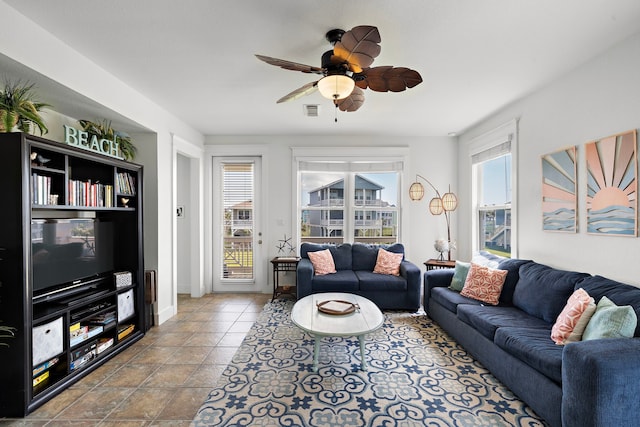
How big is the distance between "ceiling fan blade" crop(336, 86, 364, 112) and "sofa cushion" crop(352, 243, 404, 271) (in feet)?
8.17

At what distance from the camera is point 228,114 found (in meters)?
3.68

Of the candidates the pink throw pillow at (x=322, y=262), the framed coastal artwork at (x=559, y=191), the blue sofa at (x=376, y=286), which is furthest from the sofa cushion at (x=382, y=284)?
the framed coastal artwork at (x=559, y=191)

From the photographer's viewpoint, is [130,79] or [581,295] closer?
[581,295]

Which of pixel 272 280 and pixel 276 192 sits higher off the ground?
pixel 276 192

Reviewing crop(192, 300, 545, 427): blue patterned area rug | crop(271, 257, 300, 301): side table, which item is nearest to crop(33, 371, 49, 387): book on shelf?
crop(192, 300, 545, 427): blue patterned area rug

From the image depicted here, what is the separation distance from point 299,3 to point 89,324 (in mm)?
3145

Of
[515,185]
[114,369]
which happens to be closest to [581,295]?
[515,185]

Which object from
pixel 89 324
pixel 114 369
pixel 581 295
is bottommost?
pixel 114 369

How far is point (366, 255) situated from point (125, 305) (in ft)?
10.1

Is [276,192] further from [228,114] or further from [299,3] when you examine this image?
[299,3]

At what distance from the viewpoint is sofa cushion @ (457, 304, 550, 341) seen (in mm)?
2286

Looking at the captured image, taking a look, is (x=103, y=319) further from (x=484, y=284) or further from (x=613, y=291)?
(x=613, y=291)

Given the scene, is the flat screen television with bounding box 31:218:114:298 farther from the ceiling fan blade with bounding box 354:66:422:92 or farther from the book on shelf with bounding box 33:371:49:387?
the ceiling fan blade with bounding box 354:66:422:92

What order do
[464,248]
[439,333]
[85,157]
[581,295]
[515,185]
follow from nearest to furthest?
[581,295] < [85,157] < [439,333] < [515,185] < [464,248]
